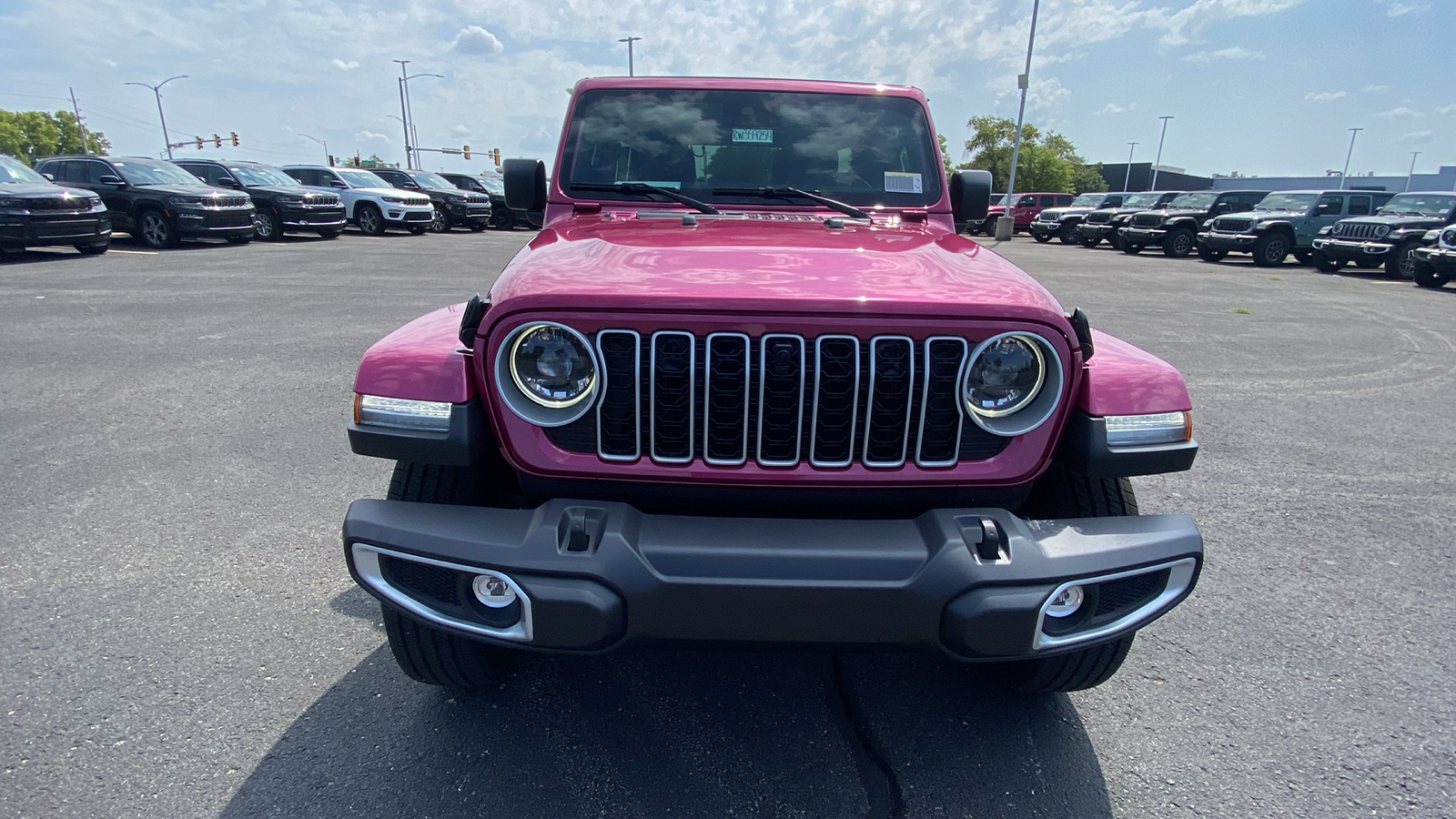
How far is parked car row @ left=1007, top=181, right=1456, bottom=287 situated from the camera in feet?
51.4

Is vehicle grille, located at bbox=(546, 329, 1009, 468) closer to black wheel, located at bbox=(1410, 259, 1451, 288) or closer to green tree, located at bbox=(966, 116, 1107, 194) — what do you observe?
black wheel, located at bbox=(1410, 259, 1451, 288)

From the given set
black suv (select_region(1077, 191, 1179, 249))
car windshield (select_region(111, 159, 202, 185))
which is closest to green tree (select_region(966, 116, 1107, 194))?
black suv (select_region(1077, 191, 1179, 249))

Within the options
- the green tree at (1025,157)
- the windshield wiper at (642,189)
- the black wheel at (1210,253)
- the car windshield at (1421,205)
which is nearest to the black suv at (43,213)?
the windshield wiper at (642,189)

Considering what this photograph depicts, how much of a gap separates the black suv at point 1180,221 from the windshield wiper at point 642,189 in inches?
845

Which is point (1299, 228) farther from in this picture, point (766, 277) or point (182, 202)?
point (182, 202)

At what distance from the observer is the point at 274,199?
17.8 meters

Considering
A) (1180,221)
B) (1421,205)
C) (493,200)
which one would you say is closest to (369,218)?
(493,200)

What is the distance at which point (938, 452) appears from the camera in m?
1.93

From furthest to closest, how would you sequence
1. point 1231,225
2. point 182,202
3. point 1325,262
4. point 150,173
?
point 1231,225 → point 1325,262 → point 150,173 → point 182,202

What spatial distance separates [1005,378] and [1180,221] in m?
22.4

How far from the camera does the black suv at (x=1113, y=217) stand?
2334 cm

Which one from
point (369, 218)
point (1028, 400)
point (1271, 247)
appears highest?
point (1028, 400)

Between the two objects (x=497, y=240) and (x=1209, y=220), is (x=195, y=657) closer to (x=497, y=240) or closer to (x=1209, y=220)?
(x=497, y=240)

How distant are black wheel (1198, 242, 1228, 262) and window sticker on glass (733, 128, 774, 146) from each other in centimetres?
1945
